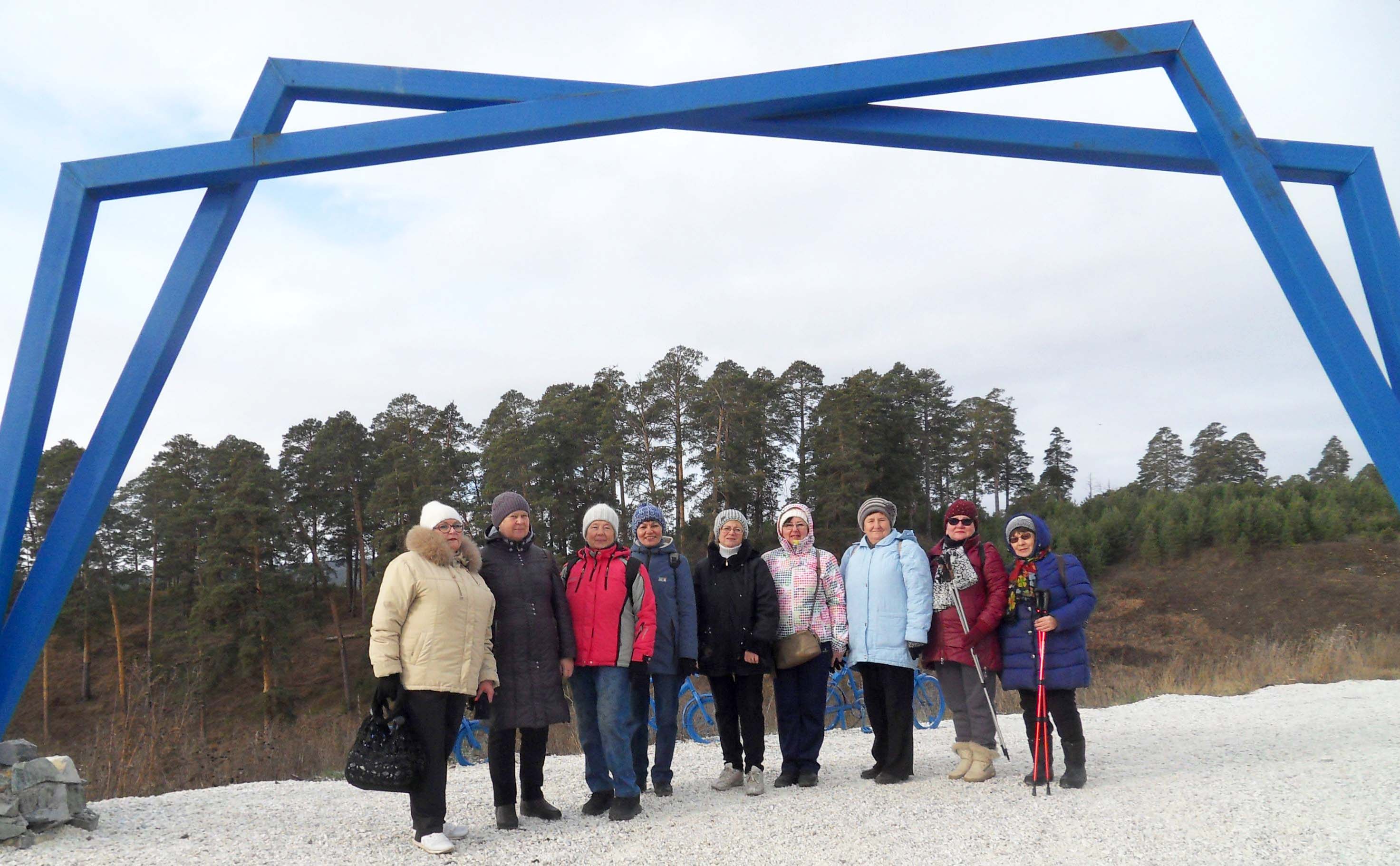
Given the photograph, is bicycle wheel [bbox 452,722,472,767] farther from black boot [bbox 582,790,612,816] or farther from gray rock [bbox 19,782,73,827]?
gray rock [bbox 19,782,73,827]

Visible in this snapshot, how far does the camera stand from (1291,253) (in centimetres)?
477

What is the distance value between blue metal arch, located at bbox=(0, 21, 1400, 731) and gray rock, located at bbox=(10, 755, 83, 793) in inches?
10.7

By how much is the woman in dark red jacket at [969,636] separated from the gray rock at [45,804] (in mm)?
4888

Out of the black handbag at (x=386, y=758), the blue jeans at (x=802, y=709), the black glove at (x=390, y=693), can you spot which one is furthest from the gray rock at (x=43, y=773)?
the blue jeans at (x=802, y=709)

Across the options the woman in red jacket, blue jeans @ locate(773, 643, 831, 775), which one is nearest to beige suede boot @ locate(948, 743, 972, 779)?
blue jeans @ locate(773, 643, 831, 775)

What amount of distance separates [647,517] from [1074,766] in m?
3.00

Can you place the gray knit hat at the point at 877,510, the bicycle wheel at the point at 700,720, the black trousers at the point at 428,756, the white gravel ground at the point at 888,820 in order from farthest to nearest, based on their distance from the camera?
the bicycle wheel at the point at 700,720 < the gray knit hat at the point at 877,510 < the black trousers at the point at 428,756 < the white gravel ground at the point at 888,820

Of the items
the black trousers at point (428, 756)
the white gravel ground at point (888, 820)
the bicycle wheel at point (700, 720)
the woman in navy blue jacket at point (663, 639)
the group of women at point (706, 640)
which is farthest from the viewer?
the bicycle wheel at point (700, 720)

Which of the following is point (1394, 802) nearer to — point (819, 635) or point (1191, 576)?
point (819, 635)

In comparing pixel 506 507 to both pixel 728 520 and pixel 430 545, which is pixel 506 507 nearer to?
pixel 430 545

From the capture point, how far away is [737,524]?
6266mm

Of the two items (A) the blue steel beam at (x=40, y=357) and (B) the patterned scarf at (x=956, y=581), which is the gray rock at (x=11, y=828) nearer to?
(A) the blue steel beam at (x=40, y=357)

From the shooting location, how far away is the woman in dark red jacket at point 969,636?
5.98 meters

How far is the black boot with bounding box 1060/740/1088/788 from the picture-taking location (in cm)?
573
